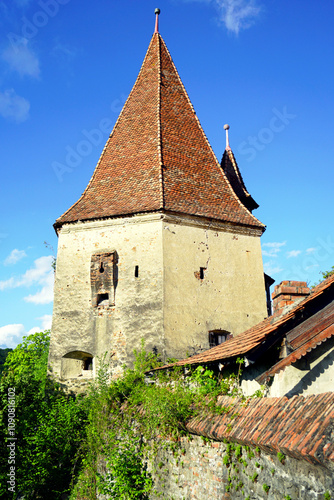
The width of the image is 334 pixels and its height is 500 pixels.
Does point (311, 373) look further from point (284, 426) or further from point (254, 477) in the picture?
point (284, 426)

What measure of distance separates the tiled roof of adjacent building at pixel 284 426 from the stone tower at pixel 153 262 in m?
7.05

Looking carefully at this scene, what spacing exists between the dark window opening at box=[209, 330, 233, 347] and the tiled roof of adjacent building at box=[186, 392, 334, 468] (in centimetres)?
751

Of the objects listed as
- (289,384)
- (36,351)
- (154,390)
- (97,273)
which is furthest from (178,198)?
(36,351)

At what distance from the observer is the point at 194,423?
6.60m

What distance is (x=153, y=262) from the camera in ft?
44.4

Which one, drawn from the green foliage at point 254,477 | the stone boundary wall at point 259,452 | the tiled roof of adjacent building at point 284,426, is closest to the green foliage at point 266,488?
the stone boundary wall at point 259,452

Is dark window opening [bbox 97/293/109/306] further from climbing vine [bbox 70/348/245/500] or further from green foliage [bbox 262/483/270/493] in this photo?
green foliage [bbox 262/483/270/493]

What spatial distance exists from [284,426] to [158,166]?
11594 mm

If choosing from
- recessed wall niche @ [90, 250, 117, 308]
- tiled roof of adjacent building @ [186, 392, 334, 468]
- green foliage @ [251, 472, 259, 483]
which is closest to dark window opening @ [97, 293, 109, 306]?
recessed wall niche @ [90, 250, 117, 308]

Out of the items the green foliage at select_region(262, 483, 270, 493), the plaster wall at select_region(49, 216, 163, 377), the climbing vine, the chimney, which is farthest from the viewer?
the plaster wall at select_region(49, 216, 163, 377)

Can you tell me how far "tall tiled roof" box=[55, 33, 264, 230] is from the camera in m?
14.6

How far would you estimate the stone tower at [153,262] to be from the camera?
13234mm

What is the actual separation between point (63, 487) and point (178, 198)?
8.57 m

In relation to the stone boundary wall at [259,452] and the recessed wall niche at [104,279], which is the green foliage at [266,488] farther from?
the recessed wall niche at [104,279]
